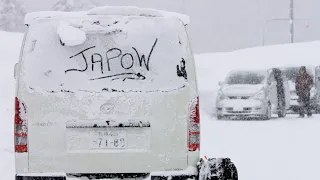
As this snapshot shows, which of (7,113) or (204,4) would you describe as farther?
(204,4)

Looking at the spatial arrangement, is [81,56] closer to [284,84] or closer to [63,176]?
[63,176]

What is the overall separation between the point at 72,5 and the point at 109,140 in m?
67.1

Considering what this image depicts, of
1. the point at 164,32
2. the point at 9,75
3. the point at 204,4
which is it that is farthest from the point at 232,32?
the point at 164,32

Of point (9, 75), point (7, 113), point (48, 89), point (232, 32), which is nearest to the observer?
point (48, 89)

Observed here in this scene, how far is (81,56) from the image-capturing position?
5.49 metres

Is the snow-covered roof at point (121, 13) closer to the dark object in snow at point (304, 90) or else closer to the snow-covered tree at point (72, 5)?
the dark object in snow at point (304, 90)

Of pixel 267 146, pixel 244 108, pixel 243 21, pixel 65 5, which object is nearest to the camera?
pixel 267 146

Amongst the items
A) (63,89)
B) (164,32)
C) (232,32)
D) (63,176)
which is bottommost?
(63,176)

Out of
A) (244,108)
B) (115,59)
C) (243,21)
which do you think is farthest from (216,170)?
(243,21)

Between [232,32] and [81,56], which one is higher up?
[232,32]

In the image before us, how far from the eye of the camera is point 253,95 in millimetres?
20312

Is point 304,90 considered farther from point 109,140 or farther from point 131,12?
point 109,140

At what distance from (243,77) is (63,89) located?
17459mm

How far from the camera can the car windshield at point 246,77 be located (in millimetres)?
21828
